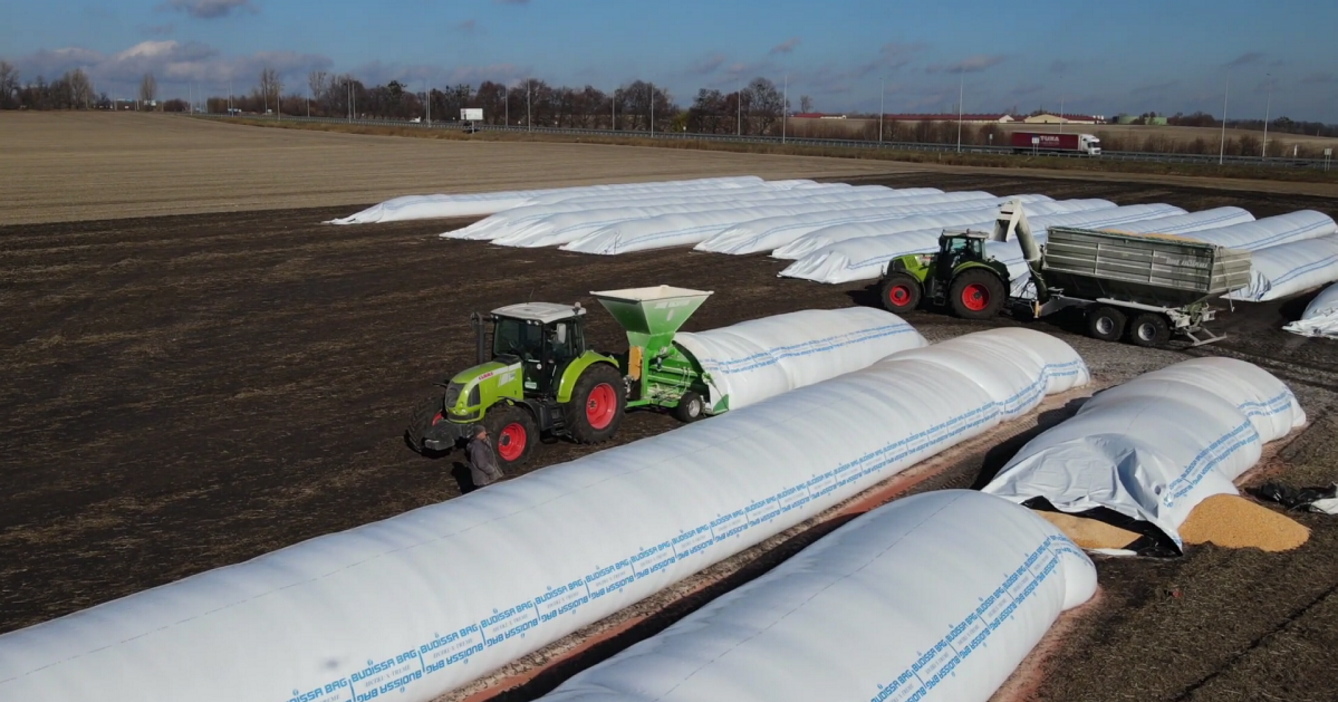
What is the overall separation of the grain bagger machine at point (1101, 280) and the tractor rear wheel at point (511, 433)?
11.7 meters

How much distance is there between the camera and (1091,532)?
10633 mm

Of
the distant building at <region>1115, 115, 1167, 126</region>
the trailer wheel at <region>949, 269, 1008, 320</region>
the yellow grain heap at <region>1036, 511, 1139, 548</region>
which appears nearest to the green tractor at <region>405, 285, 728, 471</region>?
the yellow grain heap at <region>1036, 511, 1139, 548</region>

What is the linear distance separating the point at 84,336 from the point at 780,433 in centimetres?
1339

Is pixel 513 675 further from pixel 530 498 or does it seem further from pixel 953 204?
pixel 953 204

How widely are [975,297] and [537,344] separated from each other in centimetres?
1160

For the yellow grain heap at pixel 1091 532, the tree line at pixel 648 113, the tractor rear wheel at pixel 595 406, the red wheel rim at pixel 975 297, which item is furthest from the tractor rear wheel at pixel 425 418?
the tree line at pixel 648 113

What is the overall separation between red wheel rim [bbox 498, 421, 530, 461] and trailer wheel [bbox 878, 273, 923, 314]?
11.7 meters

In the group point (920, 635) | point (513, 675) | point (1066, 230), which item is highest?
point (1066, 230)

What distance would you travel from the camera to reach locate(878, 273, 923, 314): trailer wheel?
21.8m

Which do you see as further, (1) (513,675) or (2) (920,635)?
(1) (513,675)

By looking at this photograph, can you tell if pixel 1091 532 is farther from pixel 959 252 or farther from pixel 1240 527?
pixel 959 252

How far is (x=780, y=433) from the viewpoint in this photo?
1102 cm

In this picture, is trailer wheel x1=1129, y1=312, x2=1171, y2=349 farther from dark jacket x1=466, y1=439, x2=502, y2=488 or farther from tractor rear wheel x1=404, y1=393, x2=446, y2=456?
dark jacket x1=466, y1=439, x2=502, y2=488

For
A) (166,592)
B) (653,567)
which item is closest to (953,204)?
(653,567)
